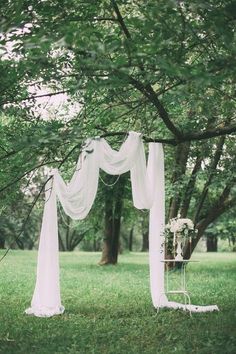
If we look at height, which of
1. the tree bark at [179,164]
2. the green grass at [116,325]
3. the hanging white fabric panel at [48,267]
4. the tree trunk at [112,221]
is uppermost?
the tree bark at [179,164]

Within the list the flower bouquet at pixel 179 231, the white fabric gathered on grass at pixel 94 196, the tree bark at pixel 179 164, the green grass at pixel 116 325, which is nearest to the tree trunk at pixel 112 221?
the tree bark at pixel 179 164

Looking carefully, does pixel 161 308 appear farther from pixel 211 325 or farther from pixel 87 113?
pixel 87 113

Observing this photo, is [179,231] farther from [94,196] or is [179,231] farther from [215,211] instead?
[215,211]

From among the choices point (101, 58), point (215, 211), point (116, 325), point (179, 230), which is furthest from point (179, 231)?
point (215, 211)

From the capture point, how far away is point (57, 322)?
912cm

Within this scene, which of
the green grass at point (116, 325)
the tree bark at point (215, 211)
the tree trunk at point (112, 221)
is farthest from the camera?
the tree trunk at point (112, 221)

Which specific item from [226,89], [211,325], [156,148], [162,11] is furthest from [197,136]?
[162,11]

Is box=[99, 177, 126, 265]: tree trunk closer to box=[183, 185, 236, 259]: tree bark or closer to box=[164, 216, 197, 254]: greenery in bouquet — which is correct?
box=[183, 185, 236, 259]: tree bark

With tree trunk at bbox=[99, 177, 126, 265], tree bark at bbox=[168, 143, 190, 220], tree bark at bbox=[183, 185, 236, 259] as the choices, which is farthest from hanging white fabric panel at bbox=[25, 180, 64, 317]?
tree trunk at bbox=[99, 177, 126, 265]

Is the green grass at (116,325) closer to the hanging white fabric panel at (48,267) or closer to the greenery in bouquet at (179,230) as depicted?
the hanging white fabric panel at (48,267)

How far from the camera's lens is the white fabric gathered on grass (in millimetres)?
9219

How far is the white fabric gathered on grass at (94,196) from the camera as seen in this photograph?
363 inches

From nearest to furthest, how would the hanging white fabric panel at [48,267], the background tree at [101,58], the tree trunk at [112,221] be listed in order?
the background tree at [101,58] < the hanging white fabric panel at [48,267] < the tree trunk at [112,221]

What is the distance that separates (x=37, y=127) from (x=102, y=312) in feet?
14.9
